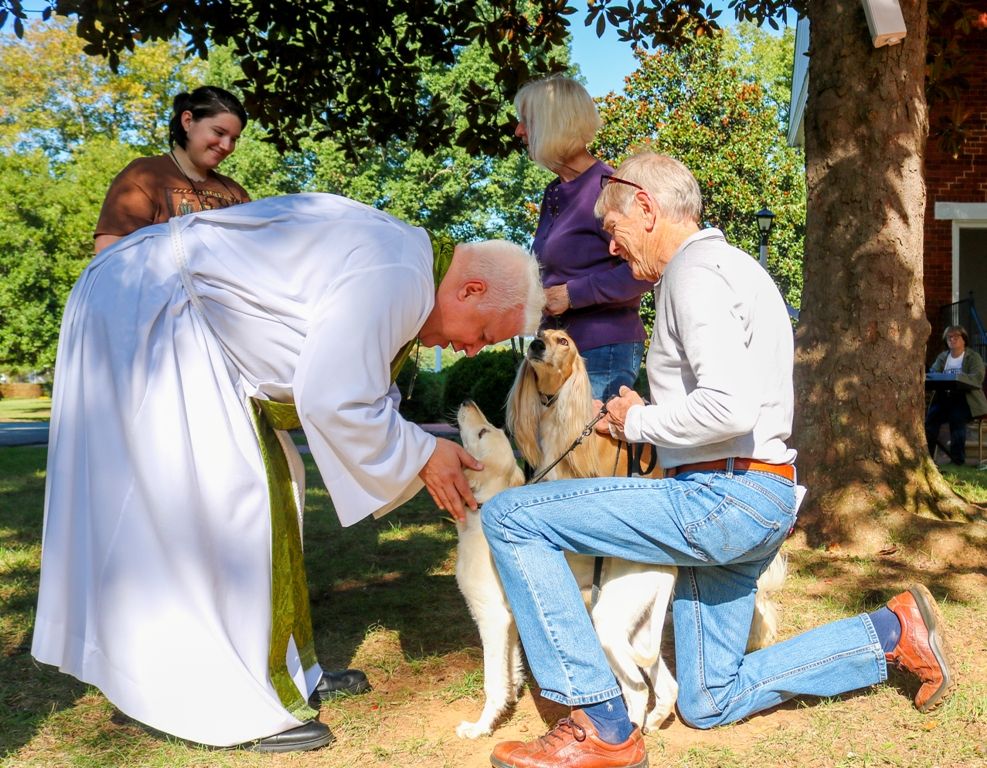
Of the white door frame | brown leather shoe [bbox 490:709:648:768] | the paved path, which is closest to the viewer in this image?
brown leather shoe [bbox 490:709:648:768]

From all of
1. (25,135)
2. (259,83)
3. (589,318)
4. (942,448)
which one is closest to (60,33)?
(25,135)

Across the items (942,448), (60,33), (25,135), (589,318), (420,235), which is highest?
(60,33)

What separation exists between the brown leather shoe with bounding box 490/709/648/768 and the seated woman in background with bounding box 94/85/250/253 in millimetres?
2319

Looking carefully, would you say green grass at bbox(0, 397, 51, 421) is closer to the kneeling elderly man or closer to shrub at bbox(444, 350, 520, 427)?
shrub at bbox(444, 350, 520, 427)

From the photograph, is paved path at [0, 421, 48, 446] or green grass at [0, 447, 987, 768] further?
paved path at [0, 421, 48, 446]

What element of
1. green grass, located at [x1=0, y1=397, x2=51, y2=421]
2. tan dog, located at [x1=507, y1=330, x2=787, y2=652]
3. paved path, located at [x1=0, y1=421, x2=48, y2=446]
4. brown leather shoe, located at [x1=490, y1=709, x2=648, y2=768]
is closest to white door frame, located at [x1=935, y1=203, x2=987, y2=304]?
tan dog, located at [x1=507, y1=330, x2=787, y2=652]

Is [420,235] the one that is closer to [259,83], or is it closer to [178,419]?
[178,419]

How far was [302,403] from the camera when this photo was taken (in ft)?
8.86

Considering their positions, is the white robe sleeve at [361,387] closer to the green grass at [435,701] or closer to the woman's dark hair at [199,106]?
the green grass at [435,701]

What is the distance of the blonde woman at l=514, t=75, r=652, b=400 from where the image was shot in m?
3.77

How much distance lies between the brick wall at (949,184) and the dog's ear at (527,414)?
1212 cm

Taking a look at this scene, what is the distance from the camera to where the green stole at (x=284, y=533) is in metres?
3.05

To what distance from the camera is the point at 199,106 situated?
3.90 metres

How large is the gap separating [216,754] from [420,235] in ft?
5.80
